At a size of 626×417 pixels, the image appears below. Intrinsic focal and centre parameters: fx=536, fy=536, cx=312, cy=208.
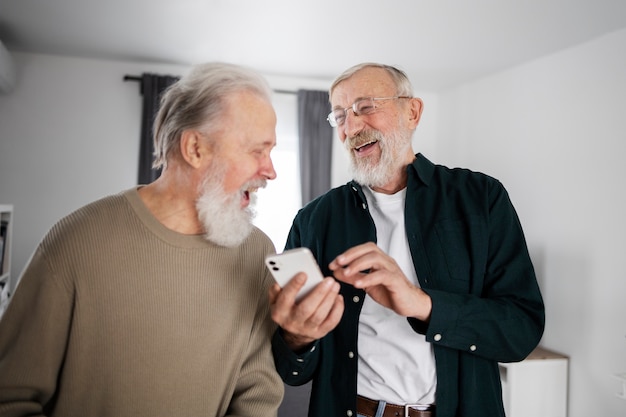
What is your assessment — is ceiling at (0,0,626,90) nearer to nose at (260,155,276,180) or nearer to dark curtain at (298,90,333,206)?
dark curtain at (298,90,333,206)

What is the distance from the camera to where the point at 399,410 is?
4.53 ft

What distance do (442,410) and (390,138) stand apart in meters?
0.80

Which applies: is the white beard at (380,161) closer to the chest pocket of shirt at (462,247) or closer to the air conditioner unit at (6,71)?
the chest pocket of shirt at (462,247)

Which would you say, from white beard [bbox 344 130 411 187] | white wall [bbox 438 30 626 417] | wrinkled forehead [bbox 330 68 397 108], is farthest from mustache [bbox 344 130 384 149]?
white wall [bbox 438 30 626 417]

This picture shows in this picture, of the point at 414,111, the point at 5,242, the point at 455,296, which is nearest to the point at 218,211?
the point at 455,296

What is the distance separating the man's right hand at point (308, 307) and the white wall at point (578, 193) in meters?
3.02

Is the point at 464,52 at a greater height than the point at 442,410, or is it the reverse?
the point at 464,52

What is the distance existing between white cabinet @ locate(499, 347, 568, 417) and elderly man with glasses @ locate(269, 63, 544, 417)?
8.19 ft

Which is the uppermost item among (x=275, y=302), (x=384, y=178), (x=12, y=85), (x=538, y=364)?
(x=12, y=85)

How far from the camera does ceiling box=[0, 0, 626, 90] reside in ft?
11.2

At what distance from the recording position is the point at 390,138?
1.68 m

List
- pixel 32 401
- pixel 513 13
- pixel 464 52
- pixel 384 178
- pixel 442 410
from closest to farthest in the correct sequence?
A: 1. pixel 32 401
2. pixel 442 410
3. pixel 384 178
4. pixel 513 13
5. pixel 464 52

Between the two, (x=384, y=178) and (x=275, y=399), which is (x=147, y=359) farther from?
(x=384, y=178)

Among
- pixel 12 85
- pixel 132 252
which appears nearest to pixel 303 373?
pixel 132 252
